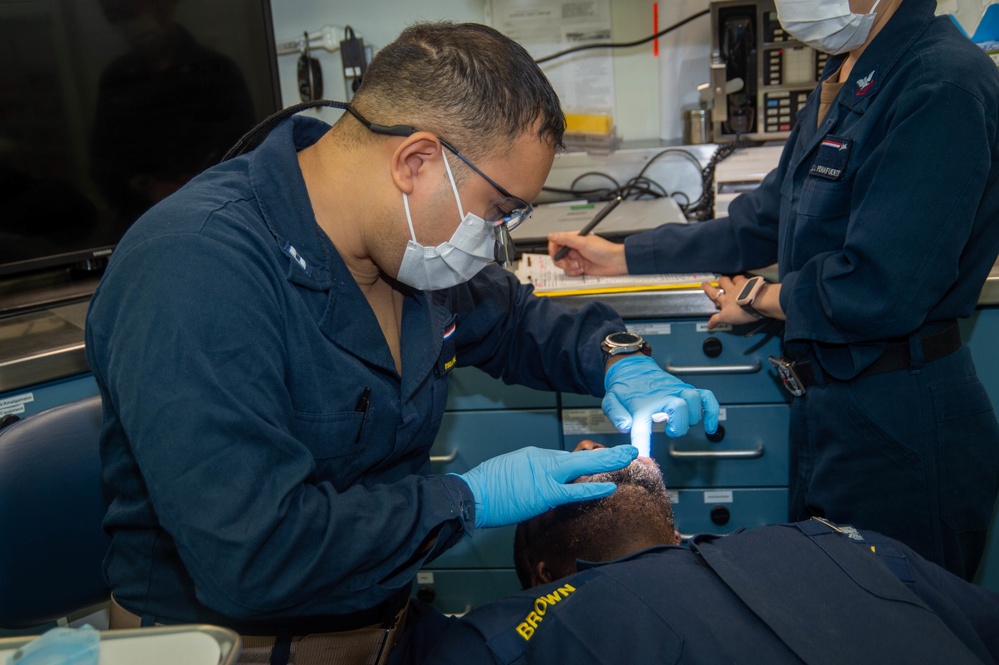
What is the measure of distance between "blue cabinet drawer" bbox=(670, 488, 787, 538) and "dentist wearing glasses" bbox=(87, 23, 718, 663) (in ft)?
2.41

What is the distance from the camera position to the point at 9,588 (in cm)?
126

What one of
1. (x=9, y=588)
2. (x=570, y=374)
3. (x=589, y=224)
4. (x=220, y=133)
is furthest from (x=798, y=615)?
(x=220, y=133)

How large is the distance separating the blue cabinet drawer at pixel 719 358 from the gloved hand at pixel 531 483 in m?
→ 0.74

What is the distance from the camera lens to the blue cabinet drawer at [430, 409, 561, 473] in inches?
78.7

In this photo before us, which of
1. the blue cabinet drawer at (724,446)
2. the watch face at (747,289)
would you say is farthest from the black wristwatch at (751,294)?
the blue cabinet drawer at (724,446)

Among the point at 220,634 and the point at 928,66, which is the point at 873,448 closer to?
the point at 928,66

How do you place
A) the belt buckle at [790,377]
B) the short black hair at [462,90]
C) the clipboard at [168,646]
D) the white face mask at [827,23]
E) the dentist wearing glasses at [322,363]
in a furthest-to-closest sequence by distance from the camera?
the belt buckle at [790,377] → the white face mask at [827,23] → the short black hair at [462,90] → the dentist wearing glasses at [322,363] → the clipboard at [168,646]

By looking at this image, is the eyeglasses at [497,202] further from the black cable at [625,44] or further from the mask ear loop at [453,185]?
the black cable at [625,44]

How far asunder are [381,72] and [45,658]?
787 mm

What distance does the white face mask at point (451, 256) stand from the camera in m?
1.15

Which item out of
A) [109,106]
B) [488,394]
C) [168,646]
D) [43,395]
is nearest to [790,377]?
[488,394]

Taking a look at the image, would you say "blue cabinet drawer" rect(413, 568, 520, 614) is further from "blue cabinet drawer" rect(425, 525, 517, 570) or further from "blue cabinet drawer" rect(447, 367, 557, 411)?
"blue cabinet drawer" rect(447, 367, 557, 411)

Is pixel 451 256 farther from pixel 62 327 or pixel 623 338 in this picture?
pixel 62 327

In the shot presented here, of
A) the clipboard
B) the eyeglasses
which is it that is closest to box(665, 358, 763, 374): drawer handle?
the eyeglasses
